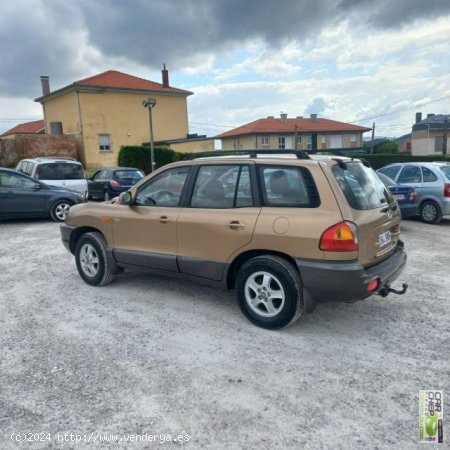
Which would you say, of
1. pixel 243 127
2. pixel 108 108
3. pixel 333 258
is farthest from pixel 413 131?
pixel 333 258

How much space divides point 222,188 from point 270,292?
1.20 meters

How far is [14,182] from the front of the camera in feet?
33.0

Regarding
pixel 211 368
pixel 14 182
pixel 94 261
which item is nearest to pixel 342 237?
pixel 211 368

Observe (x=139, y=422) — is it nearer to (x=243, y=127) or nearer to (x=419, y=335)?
(x=419, y=335)

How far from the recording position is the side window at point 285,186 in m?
3.62

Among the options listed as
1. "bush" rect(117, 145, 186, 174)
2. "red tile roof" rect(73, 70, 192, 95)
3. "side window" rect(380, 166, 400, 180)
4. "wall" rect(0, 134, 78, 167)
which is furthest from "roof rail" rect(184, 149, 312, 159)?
"red tile roof" rect(73, 70, 192, 95)

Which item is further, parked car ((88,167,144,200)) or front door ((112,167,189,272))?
parked car ((88,167,144,200))

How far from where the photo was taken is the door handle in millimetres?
3838

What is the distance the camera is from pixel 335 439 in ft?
8.00

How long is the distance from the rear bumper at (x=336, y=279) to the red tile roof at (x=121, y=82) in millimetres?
30555

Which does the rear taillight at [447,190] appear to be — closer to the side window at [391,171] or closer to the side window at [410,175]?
the side window at [410,175]

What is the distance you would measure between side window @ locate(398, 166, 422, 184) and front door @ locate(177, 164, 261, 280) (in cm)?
768

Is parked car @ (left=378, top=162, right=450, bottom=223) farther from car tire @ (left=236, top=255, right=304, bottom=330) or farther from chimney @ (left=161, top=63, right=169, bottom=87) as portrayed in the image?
chimney @ (left=161, top=63, right=169, bottom=87)

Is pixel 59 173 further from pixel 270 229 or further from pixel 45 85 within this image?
pixel 45 85
